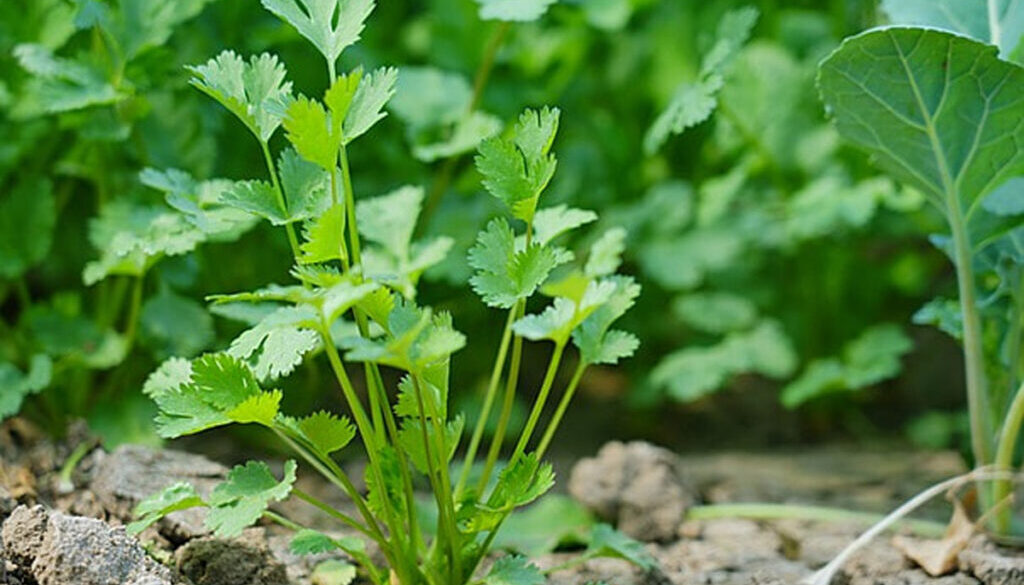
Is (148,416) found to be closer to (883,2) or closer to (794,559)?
(794,559)

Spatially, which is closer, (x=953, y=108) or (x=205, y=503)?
(x=205, y=503)

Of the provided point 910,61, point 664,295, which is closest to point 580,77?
point 664,295

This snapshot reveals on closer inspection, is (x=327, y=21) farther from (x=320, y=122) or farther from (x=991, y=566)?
(x=991, y=566)

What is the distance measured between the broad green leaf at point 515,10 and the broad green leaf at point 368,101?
1.09 feet

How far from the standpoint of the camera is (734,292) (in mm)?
2141

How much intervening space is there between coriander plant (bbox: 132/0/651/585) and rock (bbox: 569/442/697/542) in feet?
1.06

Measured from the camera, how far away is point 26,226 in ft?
5.26

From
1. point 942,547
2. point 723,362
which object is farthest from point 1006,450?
point 723,362

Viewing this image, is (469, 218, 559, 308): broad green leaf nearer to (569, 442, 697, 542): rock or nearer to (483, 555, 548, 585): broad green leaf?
(483, 555, 548, 585): broad green leaf

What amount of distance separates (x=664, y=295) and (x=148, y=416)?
997 millimetres

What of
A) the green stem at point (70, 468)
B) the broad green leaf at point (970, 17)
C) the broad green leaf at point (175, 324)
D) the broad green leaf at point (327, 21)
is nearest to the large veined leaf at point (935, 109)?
the broad green leaf at point (970, 17)

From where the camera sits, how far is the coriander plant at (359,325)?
→ 1.07 meters

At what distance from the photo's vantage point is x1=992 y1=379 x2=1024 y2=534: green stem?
1413 mm

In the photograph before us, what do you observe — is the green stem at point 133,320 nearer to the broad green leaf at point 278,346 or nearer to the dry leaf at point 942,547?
the broad green leaf at point 278,346
